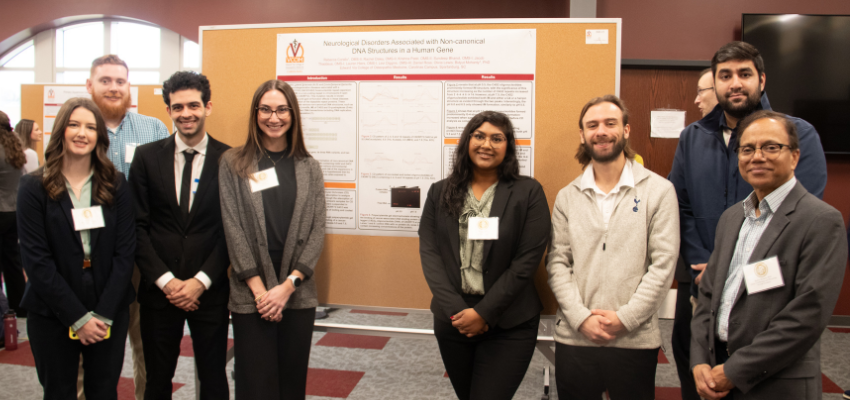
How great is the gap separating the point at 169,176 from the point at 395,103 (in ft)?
3.53

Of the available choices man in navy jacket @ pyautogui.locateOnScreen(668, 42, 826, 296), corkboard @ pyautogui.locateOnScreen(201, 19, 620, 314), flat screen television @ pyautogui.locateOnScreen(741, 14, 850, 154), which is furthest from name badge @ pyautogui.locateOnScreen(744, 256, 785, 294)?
flat screen television @ pyautogui.locateOnScreen(741, 14, 850, 154)

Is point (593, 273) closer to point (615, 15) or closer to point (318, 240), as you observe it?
point (318, 240)

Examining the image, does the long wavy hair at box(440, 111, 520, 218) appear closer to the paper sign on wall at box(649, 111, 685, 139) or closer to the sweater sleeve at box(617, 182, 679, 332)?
the sweater sleeve at box(617, 182, 679, 332)

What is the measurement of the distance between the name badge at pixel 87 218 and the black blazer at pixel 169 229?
0.48 feet

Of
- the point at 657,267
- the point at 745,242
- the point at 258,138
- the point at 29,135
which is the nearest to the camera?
the point at 745,242

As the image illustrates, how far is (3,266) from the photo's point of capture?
3.78 meters

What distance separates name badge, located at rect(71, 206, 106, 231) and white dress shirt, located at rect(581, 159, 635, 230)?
190 centimetres

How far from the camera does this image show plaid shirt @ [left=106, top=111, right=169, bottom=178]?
7.45ft

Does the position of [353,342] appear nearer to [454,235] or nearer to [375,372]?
[375,372]

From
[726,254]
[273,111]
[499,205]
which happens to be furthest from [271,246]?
[726,254]

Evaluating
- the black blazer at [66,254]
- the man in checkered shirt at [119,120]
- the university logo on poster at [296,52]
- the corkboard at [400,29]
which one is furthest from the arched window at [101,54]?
the black blazer at [66,254]

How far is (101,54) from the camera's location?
7.50 meters

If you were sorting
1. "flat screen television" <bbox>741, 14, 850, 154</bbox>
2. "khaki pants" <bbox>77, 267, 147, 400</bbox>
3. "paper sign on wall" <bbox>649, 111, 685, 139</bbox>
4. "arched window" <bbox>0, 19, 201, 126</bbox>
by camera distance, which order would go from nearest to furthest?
"khaki pants" <bbox>77, 267, 147, 400</bbox>
"flat screen television" <bbox>741, 14, 850, 154</bbox>
"paper sign on wall" <bbox>649, 111, 685, 139</bbox>
"arched window" <bbox>0, 19, 201, 126</bbox>

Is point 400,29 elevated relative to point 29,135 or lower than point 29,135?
Answer: elevated
